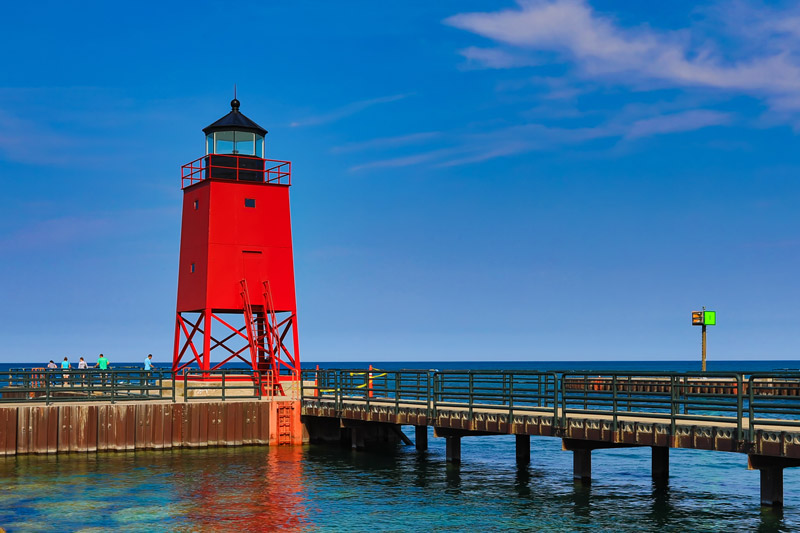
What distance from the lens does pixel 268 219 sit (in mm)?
38531

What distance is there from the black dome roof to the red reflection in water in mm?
13633

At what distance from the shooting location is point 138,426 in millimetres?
32312

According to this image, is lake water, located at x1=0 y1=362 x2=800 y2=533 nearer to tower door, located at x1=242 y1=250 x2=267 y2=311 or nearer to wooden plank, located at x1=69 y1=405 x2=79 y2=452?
wooden plank, located at x1=69 y1=405 x2=79 y2=452

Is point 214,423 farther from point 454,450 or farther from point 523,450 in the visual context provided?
point 523,450

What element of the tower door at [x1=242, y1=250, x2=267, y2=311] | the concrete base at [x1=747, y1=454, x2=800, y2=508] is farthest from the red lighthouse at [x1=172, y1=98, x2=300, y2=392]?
the concrete base at [x1=747, y1=454, x2=800, y2=508]

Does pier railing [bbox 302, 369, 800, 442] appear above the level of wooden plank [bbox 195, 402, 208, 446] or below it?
above

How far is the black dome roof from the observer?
38.3m

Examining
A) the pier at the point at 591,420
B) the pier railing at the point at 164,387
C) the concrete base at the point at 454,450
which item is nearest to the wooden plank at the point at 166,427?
the pier railing at the point at 164,387

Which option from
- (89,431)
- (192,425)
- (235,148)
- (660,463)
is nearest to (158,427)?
(192,425)

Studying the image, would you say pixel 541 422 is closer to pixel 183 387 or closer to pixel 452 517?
pixel 452 517

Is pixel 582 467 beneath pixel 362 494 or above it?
above

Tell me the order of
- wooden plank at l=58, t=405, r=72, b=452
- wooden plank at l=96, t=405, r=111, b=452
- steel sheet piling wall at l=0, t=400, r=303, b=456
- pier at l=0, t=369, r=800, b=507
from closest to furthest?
pier at l=0, t=369, r=800, b=507 < steel sheet piling wall at l=0, t=400, r=303, b=456 < wooden plank at l=58, t=405, r=72, b=452 < wooden plank at l=96, t=405, r=111, b=452

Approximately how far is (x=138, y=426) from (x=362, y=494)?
10672 mm

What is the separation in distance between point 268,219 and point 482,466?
13.6m
